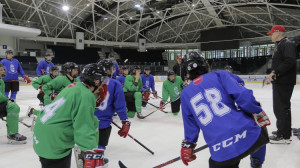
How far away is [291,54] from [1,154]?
3387mm

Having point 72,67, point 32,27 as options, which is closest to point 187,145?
point 72,67

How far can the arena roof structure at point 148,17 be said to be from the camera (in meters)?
17.1

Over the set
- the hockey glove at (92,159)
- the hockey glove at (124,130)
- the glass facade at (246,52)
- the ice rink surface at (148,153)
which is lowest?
the ice rink surface at (148,153)

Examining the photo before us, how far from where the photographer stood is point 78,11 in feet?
62.1

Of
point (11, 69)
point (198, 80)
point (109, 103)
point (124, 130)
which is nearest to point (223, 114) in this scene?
point (198, 80)

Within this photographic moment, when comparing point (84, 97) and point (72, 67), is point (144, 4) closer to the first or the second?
point (72, 67)

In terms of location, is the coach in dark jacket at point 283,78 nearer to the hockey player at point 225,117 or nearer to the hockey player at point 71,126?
the hockey player at point 225,117

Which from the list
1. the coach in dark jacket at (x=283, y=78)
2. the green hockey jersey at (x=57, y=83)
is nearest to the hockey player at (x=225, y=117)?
the coach in dark jacket at (x=283, y=78)

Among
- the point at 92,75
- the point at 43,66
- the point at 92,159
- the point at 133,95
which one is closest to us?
the point at 92,159

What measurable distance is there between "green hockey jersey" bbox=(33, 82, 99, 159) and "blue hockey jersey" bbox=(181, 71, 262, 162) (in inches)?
23.5

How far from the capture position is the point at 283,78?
2.81 meters

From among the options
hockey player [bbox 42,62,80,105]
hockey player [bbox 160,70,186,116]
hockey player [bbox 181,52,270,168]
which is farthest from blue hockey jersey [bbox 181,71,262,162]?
hockey player [bbox 160,70,186,116]

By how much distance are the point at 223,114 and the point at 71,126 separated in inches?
32.8

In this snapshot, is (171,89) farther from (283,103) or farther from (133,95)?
(283,103)
